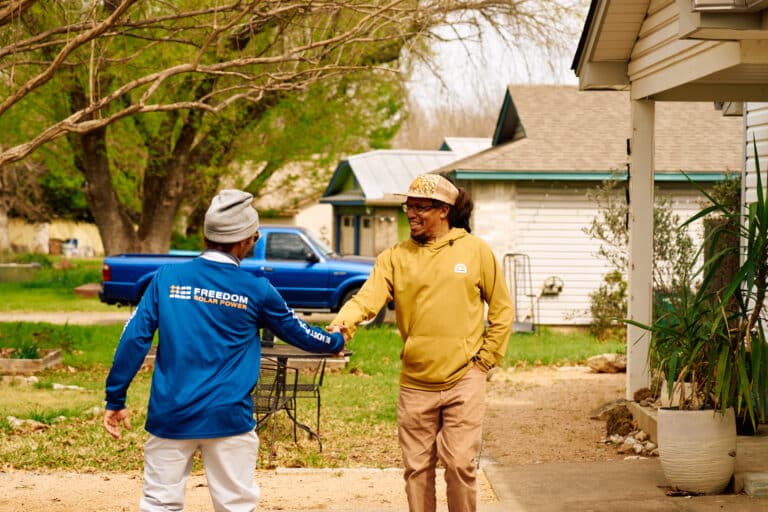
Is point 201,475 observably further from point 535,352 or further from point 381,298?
point 535,352

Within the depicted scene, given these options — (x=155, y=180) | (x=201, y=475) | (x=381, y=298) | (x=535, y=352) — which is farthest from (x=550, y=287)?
(x=381, y=298)

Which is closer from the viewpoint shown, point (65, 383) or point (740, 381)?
point (740, 381)

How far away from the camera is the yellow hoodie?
5508 millimetres

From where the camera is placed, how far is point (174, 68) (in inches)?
412

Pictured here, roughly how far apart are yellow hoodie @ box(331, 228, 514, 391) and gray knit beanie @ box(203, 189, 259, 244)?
36.4 inches

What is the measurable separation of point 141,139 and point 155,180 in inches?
40.1

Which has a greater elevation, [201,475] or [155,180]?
[155,180]

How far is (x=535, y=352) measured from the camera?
1638 cm

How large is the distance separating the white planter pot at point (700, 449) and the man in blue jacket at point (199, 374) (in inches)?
129

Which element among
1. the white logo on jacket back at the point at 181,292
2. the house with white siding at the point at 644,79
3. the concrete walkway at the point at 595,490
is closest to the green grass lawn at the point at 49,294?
the house with white siding at the point at 644,79

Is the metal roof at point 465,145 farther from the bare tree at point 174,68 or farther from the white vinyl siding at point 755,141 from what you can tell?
the white vinyl siding at point 755,141

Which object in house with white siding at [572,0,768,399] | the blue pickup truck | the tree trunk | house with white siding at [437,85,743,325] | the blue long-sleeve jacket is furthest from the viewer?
the tree trunk

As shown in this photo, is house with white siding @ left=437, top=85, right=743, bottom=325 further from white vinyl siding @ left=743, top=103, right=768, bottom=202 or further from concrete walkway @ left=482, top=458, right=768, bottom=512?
concrete walkway @ left=482, top=458, right=768, bottom=512

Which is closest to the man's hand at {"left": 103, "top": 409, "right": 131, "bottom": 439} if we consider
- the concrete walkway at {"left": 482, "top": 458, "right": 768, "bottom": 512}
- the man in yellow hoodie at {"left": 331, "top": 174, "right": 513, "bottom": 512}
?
the man in yellow hoodie at {"left": 331, "top": 174, "right": 513, "bottom": 512}
